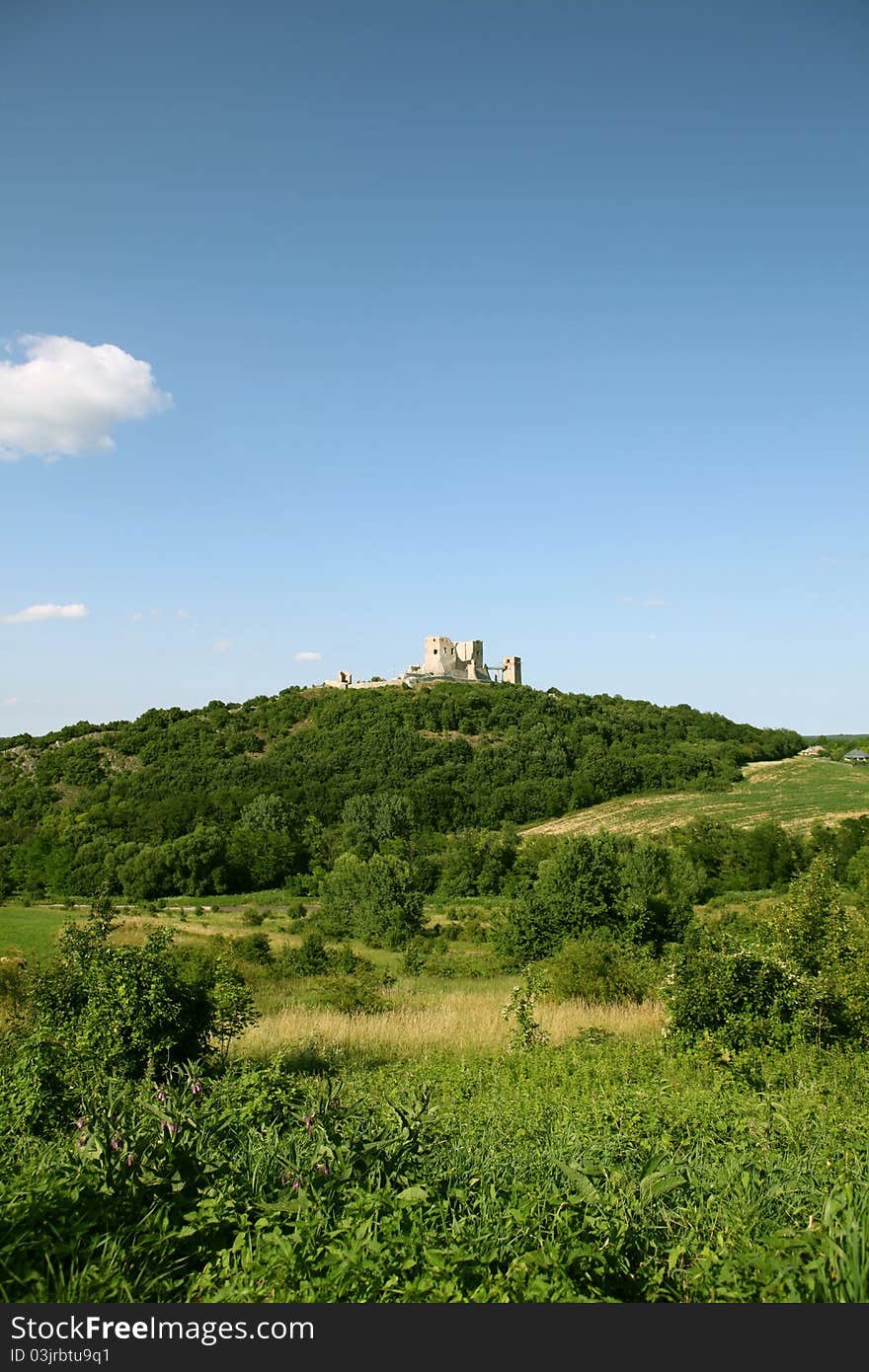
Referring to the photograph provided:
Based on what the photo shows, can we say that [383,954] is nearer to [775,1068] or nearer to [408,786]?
[775,1068]

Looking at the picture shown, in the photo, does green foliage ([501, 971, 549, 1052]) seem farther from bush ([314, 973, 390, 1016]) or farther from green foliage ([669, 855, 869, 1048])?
bush ([314, 973, 390, 1016])

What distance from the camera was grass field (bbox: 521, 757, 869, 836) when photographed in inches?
2372

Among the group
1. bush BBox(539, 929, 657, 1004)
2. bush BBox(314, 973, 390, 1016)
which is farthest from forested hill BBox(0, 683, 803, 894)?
bush BBox(539, 929, 657, 1004)

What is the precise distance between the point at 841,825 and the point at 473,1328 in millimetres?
53963

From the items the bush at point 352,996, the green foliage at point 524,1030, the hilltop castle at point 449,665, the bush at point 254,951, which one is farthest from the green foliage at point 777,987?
the hilltop castle at point 449,665

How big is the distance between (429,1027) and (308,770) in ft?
238

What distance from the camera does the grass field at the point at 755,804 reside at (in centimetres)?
6025

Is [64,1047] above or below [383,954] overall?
above

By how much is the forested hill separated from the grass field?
13.0 ft

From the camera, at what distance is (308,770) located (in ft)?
274

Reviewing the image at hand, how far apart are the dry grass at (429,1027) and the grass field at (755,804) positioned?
43.6 meters

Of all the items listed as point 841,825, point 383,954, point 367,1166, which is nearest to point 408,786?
point 841,825

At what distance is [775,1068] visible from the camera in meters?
9.45

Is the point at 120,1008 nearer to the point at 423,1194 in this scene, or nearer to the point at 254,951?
the point at 423,1194
